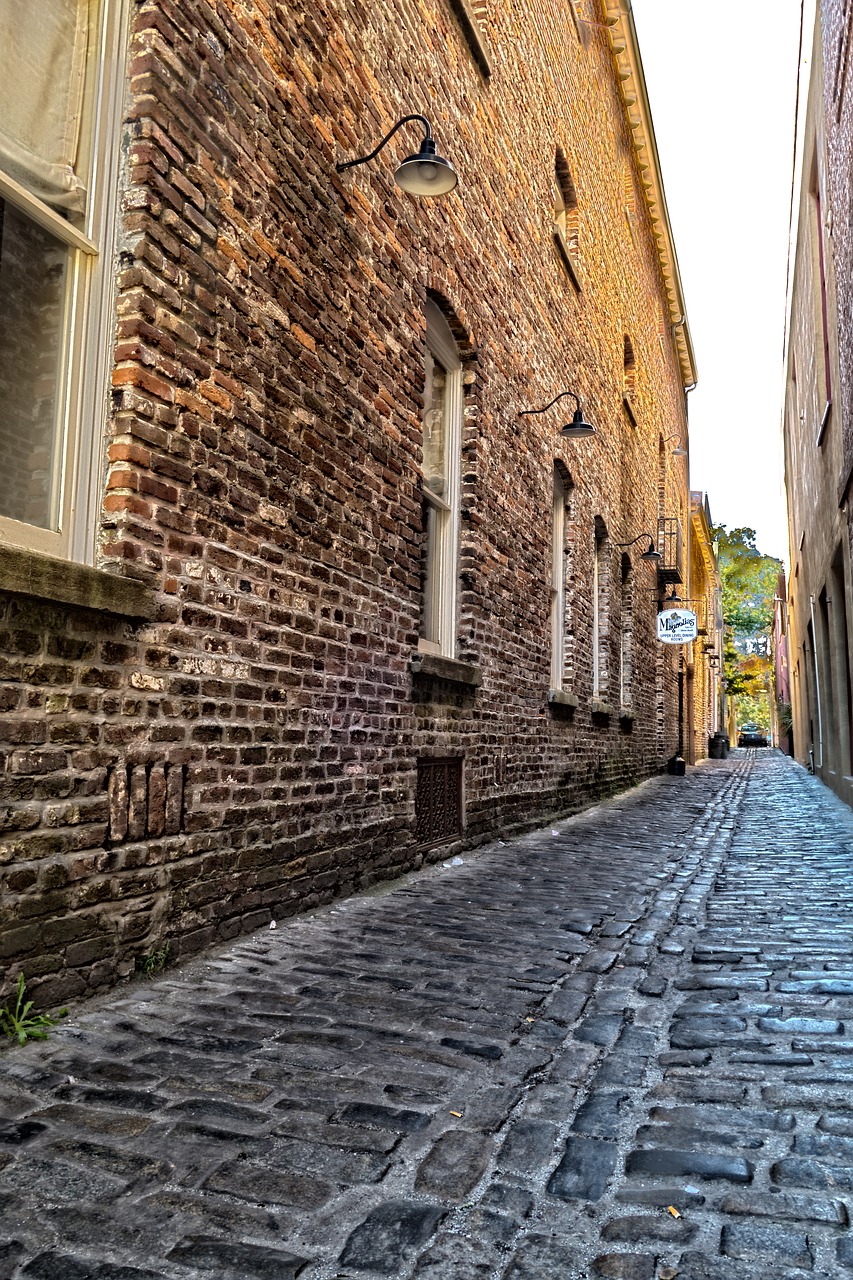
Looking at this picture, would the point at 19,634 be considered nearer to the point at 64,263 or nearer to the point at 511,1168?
the point at 64,263

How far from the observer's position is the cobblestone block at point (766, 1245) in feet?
5.72

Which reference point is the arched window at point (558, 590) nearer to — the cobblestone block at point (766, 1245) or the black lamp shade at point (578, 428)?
the black lamp shade at point (578, 428)

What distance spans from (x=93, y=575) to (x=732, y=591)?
2100 inches

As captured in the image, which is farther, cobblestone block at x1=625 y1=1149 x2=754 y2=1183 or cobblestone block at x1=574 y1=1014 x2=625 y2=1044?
cobblestone block at x1=574 y1=1014 x2=625 y2=1044

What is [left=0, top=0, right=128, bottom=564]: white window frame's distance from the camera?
3152mm

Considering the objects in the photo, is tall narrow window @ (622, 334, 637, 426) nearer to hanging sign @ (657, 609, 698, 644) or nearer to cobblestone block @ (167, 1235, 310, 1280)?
hanging sign @ (657, 609, 698, 644)

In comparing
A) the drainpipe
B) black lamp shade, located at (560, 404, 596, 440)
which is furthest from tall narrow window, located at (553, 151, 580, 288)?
the drainpipe

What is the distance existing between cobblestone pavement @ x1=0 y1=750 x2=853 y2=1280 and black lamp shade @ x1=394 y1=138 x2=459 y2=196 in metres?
3.69

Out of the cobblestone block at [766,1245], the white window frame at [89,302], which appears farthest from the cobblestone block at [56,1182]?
the white window frame at [89,302]

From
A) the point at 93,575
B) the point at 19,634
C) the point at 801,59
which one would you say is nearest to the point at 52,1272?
the point at 19,634

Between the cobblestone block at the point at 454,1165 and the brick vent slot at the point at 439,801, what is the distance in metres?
3.80

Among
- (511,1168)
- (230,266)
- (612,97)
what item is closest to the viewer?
(511,1168)

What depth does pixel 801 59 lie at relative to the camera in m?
14.6

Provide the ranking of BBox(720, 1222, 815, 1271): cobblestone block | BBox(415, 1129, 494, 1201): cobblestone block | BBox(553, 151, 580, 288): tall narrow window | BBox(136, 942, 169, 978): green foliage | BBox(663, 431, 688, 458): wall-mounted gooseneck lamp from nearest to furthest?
BBox(720, 1222, 815, 1271): cobblestone block
BBox(415, 1129, 494, 1201): cobblestone block
BBox(136, 942, 169, 978): green foliage
BBox(553, 151, 580, 288): tall narrow window
BBox(663, 431, 688, 458): wall-mounted gooseneck lamp
